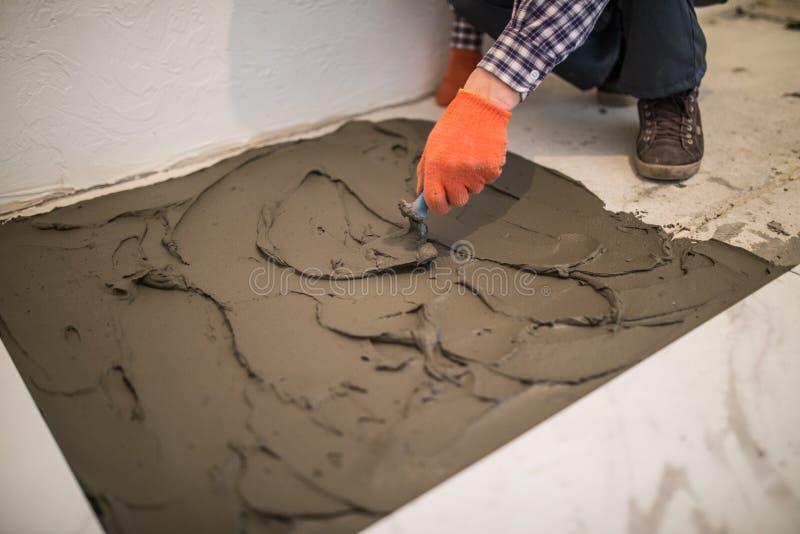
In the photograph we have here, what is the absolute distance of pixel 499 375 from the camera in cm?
110

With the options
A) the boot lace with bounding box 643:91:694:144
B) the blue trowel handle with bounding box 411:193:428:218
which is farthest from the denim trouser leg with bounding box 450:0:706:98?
the blue trowel handle with bounding box 411:193:428:218

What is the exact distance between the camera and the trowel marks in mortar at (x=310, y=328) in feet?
3.18

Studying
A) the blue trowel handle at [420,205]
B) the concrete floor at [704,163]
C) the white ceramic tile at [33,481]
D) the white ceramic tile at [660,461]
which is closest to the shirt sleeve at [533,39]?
the blue trowel handle at [420,205]

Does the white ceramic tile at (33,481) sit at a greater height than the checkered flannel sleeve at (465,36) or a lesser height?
lesser

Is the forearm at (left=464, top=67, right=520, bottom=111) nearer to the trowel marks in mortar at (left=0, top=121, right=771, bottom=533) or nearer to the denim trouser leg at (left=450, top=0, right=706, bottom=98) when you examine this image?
the trowel marks in mortar at (left=0, top=121, right=771, bottom=533)

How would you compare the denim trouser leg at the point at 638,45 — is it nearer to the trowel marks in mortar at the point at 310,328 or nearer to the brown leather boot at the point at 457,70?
the brown leather boot at the point at 457,70

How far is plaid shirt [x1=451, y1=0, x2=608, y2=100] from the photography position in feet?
4.27

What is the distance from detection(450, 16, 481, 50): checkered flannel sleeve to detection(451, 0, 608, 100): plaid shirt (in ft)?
2.43

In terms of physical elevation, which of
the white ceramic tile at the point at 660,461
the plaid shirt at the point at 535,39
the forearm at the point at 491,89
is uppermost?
the plaid shirt at the point at 535,39

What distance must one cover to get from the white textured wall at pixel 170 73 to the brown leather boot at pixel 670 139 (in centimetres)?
84

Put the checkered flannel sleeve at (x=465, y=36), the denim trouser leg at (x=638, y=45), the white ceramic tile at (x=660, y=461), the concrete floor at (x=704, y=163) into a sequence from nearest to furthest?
the white ceramic tile at (x=660, y=461) → the concrete floor at (x=704, y=163) → the denim trouser leg at (x=638, y=45) → the checkered flannel sleeve at (x=465, y=36)

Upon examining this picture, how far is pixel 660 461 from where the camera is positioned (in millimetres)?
976

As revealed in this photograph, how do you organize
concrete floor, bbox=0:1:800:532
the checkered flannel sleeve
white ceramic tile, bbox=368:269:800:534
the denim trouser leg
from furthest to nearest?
the checkered flannel sleeve → the denim trouser leg → concrete floor, bbox=0:1:800:532 → white ceramic tile, bbox=368:269:800:534

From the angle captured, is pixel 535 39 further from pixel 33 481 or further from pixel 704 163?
pixel 33 481
